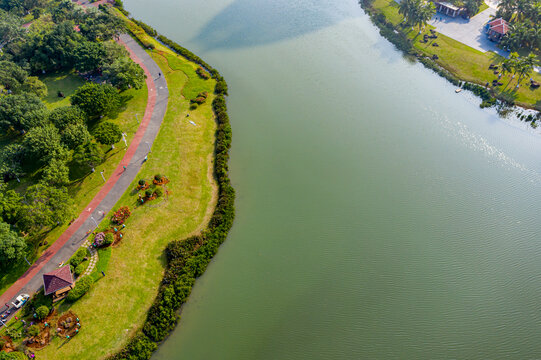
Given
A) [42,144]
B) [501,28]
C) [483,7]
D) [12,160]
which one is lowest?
[12,160]

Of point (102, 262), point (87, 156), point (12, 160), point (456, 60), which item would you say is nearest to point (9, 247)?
point (102, 262)

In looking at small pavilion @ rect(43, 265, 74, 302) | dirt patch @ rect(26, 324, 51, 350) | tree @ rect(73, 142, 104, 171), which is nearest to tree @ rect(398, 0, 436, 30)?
tree @ rect(73, 142, 104, 171)

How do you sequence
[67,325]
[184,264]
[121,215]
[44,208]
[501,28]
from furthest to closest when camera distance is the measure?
[501,28], [121,215], [184,264], [44,208], [67,325]

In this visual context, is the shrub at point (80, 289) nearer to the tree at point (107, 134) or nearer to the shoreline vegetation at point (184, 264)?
the shoreline vegetation at point (184, 264)

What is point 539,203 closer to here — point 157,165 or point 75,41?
point 157,165

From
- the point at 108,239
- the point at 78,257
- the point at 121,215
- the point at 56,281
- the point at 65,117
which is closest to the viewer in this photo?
the point at 56,281

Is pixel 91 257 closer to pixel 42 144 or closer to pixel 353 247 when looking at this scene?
pixel 42 144

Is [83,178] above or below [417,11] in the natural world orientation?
below

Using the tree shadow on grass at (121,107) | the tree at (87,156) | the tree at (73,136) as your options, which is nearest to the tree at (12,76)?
the tree shadow on grass at (121,107)
